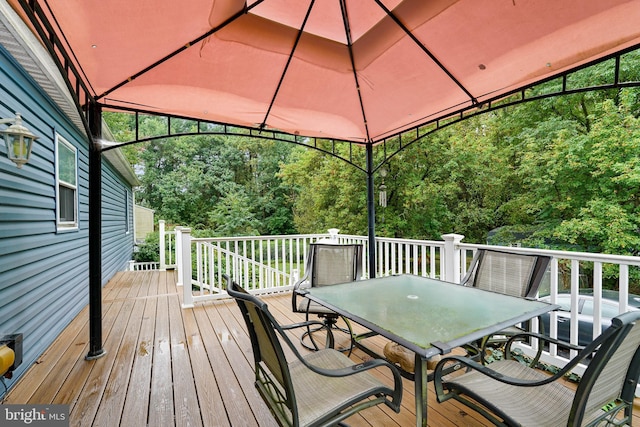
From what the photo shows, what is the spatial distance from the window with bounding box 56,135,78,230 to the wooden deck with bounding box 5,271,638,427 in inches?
60.1

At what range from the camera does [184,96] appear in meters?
3.25

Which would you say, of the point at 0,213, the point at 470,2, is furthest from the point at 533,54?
the point at 0,213

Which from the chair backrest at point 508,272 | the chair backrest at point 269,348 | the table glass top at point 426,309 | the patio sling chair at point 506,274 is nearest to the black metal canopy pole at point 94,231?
the chair backrest at point 269,348

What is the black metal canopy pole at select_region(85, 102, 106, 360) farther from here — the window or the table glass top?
the table glass top

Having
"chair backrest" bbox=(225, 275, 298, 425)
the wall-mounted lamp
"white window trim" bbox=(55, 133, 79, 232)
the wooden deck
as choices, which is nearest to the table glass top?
"chair backrest" bbox=(225, 275, 298, 425)

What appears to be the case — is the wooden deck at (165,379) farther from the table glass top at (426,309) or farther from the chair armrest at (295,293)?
the table glass top at (426,309)

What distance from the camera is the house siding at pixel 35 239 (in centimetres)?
266

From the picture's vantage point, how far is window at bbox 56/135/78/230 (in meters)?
4.07

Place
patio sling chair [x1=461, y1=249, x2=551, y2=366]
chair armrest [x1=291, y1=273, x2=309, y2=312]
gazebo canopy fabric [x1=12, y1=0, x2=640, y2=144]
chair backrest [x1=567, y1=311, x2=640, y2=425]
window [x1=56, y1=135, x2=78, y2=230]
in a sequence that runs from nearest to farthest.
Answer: chair backrest [x1=567, y1=311, x2=640, y2=425], gazebo canopy fabric [x1=12, y1=0, x2=640, y2=144], patio sling chair [x1=461, y1=249, x2=551, y2=366], chair armrest [x1=291, y1=273, x2=309, y2=312], window [x1=56, y1=135, x2=78, y2=230]

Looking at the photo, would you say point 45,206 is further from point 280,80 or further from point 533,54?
point 533,54

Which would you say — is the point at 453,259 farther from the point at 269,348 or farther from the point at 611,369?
the point at 269,348

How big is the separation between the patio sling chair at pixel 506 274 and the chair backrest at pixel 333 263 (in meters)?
1.29

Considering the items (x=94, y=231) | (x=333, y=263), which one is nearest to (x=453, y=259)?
(x=333, y=263)

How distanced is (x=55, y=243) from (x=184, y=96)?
8.55ft
